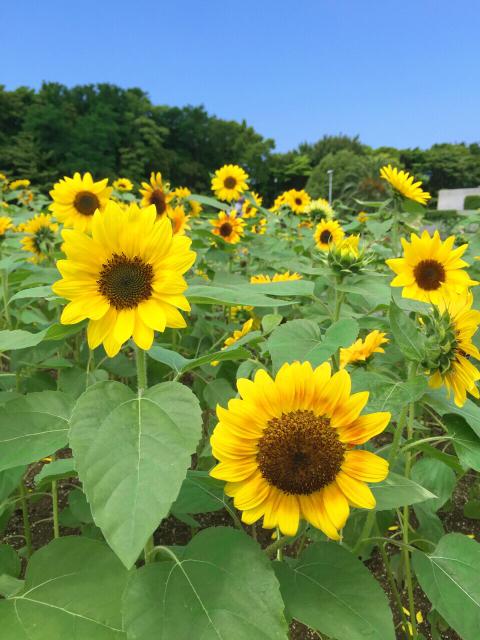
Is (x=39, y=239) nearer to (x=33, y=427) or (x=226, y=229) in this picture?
(x=226, y=229)

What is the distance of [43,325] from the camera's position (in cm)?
159

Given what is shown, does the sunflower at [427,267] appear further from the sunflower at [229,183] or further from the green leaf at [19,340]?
the sunflower at [229,183]

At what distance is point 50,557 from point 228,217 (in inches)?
98.8

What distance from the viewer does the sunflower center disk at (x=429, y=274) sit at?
1.53 m

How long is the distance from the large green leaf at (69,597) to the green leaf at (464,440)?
20.0 inches

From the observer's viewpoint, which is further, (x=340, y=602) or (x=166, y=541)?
(x=166, y=541)

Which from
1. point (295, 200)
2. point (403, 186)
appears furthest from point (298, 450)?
point (295, 200)

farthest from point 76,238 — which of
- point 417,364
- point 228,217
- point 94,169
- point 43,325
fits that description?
point 94,169

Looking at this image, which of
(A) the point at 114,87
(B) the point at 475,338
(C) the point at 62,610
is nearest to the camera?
(C) the point at 62,610

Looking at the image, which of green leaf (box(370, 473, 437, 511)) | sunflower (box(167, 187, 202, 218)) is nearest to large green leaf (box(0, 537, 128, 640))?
green leaf (box(370, 473, 437, 511))

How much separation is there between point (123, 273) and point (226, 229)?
84.1 inches

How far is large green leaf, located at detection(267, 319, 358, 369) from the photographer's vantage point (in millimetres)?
822

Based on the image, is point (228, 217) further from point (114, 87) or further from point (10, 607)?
point (114, 87)

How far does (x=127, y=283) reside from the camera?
76cm
